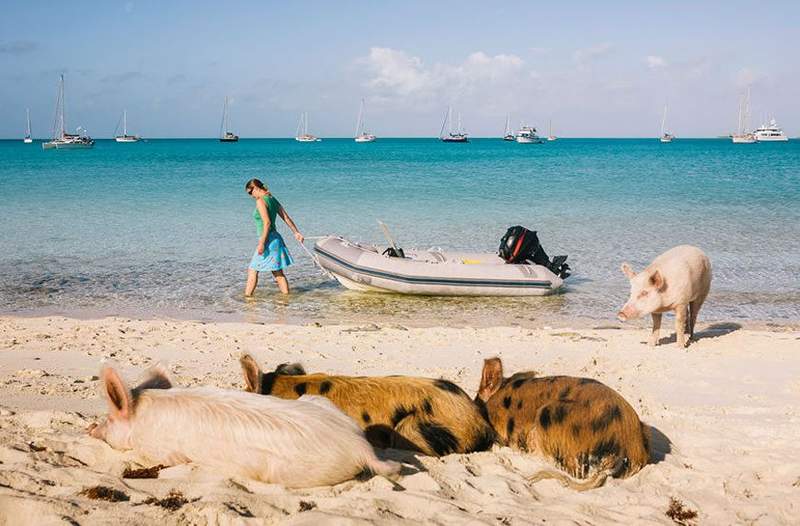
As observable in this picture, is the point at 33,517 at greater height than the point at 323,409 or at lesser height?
lesser

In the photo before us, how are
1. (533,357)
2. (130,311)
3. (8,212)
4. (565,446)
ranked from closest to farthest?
(565,446) → (533,357) → (130,311) → (8,212)

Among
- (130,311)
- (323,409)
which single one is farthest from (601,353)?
(130,311)

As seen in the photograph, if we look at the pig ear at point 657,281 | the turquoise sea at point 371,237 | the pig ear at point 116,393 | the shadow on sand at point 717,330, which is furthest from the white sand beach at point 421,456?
the turquoise sea at point 371,237

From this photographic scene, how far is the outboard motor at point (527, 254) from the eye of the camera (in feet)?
45.0

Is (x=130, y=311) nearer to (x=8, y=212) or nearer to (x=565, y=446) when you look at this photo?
(x=565, y=446)

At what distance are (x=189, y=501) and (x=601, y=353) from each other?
5565 mm

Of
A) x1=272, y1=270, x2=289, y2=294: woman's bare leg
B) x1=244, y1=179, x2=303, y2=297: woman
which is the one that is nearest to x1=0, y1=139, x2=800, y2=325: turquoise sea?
x1=272, y1=270, x2=289, y2=294: woman's bare leg

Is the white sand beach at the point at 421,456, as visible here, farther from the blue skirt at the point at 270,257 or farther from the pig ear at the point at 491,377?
the blue skirt at the point at 270,257

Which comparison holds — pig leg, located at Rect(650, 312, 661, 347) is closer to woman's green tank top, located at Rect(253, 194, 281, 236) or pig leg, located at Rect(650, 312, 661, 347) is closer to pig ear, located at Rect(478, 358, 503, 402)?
pig ear, located at Rect(478, 358, 503, 402)

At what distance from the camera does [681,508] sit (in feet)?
13.9

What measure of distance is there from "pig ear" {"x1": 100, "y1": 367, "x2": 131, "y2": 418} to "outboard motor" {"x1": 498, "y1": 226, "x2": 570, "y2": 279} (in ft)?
33.5

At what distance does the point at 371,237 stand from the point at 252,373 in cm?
1668

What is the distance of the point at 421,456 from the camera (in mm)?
4723

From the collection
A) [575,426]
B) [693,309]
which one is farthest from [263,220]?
[575,426]
